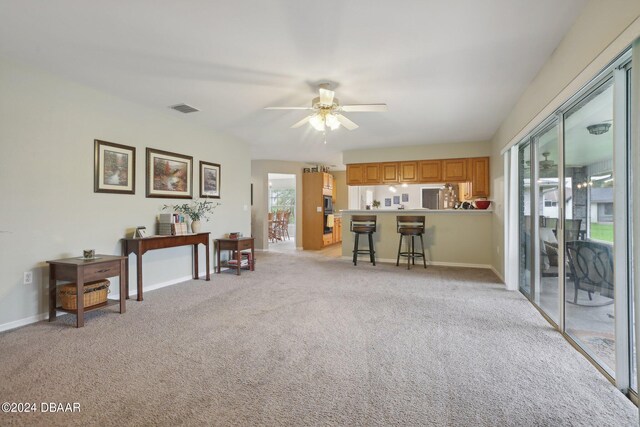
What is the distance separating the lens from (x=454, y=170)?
6164mm

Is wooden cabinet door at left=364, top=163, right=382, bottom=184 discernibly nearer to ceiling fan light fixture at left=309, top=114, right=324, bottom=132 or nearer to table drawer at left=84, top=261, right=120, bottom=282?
ceiling fan light fixture at left=309, top=114, right=324, bottom=132

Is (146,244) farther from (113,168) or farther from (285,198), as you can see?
(285,198)

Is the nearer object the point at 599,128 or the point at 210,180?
the point at 599,128

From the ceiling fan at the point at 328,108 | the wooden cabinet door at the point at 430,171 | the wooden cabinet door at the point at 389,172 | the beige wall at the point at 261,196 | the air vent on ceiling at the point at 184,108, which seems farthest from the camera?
the beige wall at the point at 261,196

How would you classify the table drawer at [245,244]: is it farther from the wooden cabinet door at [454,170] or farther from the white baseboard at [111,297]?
the wooden cabinet door at [454,170]

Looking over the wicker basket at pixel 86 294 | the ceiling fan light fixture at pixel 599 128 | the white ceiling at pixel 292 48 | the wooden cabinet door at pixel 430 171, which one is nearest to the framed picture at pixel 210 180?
the white ceiling at pixel 292 48

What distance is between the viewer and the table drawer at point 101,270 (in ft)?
9.61

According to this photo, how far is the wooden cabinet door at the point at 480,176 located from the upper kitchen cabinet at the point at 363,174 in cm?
181

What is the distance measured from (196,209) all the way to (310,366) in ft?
11.7

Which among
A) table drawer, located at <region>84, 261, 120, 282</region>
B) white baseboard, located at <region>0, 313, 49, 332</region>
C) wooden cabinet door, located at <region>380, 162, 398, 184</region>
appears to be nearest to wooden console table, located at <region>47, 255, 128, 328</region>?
table drawer, located at <region>84, 261, 120, 282</region>

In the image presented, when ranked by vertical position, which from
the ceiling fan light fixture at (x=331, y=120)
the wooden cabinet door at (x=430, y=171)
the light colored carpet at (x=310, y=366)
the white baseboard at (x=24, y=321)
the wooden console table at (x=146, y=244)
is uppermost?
the ceiling fan light fixture at (x=331, y=120)

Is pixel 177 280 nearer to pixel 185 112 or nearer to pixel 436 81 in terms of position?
pixel 185 112

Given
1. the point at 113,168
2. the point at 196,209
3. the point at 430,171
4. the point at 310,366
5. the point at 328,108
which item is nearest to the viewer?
the point at 310,366

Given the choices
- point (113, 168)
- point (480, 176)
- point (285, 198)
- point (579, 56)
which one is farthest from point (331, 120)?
point (285, 198)
